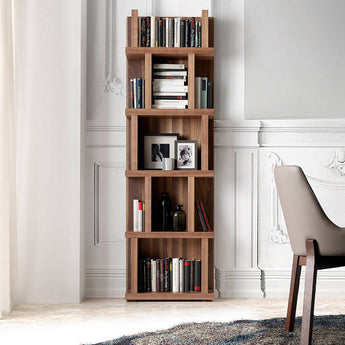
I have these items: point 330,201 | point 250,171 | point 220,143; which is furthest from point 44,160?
point 330,201

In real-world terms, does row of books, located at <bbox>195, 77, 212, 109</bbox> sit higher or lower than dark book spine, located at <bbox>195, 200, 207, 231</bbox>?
higher

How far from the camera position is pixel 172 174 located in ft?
9.33

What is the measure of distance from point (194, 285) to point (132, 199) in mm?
700

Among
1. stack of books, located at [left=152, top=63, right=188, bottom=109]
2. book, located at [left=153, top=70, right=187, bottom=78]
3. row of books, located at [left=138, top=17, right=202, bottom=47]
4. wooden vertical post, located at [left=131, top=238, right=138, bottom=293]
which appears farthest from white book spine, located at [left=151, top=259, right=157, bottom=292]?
row of books, located at [left=138, top=17, right=202, bottom=47]

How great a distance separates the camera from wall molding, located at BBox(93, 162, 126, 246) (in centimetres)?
305

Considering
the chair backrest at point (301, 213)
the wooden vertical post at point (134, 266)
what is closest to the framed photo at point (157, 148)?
the wooden vertical post at point (134, 266)

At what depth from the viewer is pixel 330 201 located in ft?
9.99

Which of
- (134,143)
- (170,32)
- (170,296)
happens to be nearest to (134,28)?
(170,32)

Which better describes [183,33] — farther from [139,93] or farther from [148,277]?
[148,277]

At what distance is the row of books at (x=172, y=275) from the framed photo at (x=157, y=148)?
2.11 ft

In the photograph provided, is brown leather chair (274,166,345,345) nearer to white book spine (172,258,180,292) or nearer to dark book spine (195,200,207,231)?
dark book spine (195,200,207,231)

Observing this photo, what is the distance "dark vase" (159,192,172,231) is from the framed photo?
223mm

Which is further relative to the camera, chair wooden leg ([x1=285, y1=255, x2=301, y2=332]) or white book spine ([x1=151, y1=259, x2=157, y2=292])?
white book spine ([x1=151, y1=259, x2=157, y2=292])

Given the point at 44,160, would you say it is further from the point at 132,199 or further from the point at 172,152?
the point at 172,152
